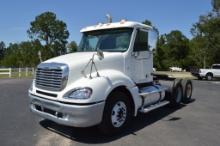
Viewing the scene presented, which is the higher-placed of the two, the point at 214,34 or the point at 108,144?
the point at 214,34

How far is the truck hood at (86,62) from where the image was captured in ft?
21.6

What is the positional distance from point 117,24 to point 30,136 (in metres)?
3.59

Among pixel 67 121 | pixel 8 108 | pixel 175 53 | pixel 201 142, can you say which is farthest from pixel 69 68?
pixel 175 53

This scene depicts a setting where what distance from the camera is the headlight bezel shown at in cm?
615

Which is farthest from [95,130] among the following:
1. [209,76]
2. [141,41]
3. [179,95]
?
[209,76]

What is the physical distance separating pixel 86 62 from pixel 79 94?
98 cm

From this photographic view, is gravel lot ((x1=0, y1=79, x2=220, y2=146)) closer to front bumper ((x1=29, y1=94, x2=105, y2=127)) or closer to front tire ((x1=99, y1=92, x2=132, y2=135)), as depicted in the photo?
front tire ((x1=99, y1=92, x2=132, y2=135))

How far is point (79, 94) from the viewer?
6195 millimetres

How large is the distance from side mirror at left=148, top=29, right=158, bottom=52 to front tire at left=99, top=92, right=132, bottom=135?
7.22ft

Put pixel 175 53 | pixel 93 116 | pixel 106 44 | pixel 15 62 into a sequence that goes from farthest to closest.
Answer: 1. pixel 15 62
2. pixel 175 53
3. pixel 106 44
4. pixel 93 116

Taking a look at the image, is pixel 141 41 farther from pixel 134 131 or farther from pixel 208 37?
pixel 208 37

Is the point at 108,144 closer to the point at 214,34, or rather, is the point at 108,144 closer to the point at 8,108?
the point at 8,108

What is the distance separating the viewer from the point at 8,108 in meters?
10.0

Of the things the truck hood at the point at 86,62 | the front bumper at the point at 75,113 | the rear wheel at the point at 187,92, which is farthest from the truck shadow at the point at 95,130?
the rear wheel at the point at 187,92
